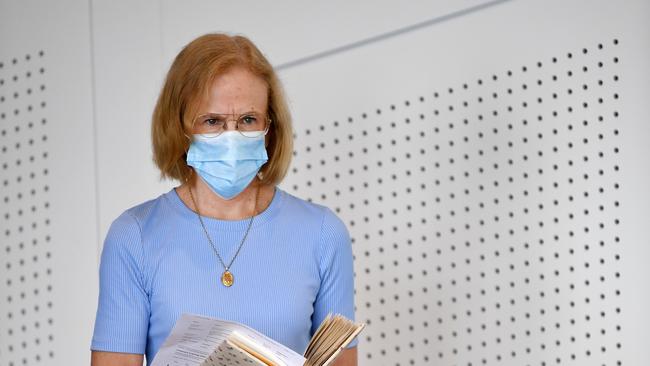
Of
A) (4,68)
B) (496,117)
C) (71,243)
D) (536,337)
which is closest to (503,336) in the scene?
(536,337)

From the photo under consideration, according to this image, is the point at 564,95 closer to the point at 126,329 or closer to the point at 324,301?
the point at 324,301

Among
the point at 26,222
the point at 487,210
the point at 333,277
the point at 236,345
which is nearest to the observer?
the point at 236,345

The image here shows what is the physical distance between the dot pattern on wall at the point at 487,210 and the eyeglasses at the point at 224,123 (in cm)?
122

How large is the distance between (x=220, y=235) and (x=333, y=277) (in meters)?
0.25

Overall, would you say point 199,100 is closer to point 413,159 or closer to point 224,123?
point 224,123

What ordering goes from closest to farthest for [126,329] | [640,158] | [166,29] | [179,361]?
[179,361] < [126,329] < [640,158] < [166,29]

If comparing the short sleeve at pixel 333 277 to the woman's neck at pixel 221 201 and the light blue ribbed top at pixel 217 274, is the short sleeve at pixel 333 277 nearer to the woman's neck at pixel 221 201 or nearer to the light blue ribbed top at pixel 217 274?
the light blue ribbed top at pixel 217 274

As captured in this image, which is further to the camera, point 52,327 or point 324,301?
point 52,327

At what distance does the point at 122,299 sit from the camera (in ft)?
7.22

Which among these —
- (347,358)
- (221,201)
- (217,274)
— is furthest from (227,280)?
(347,358)

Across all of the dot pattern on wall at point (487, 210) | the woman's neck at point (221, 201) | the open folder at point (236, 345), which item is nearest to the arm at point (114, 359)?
the open folder at point (236, 345)

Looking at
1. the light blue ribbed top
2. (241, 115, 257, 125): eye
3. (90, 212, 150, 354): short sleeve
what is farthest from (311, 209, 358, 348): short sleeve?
(90, 212, 150, 354): short sleeve

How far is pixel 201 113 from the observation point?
2242 millimetres

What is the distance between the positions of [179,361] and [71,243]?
1799 mm
